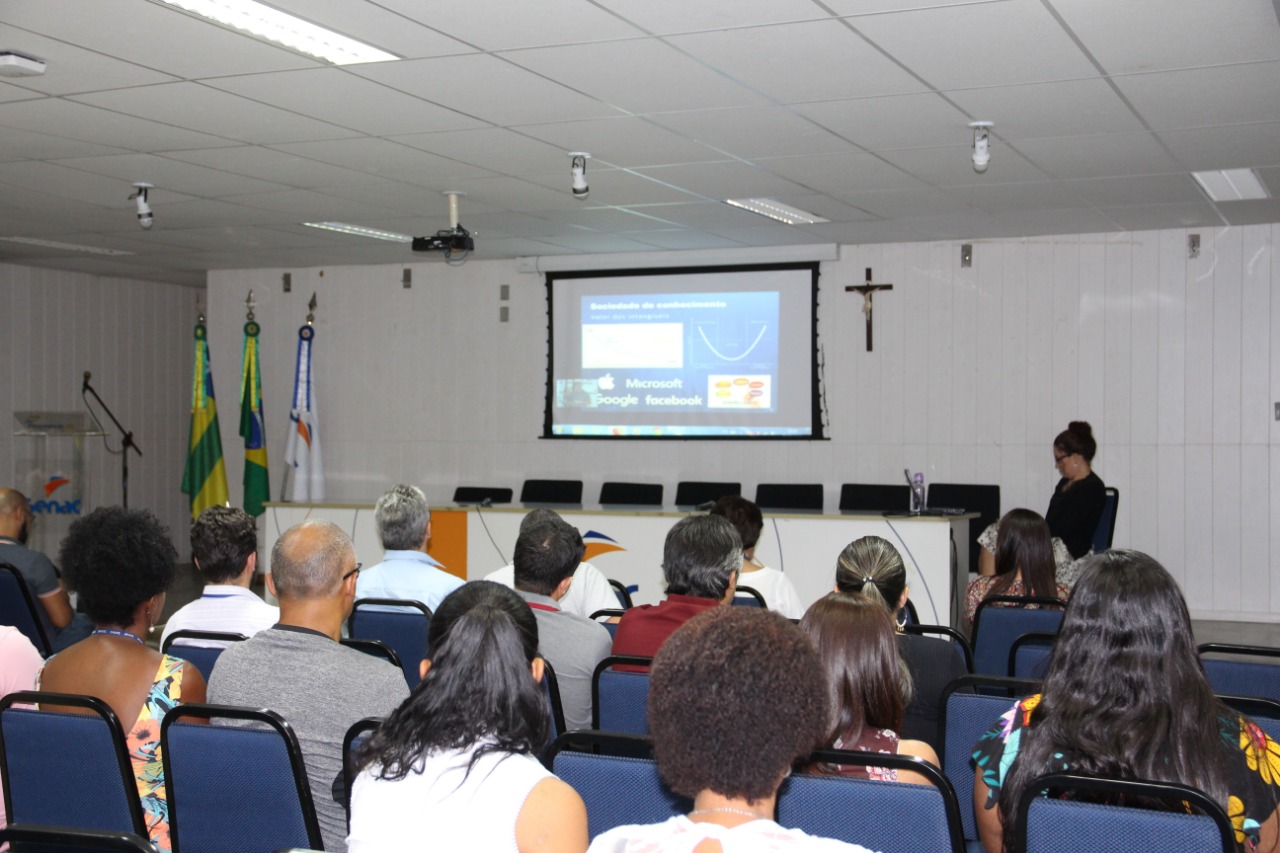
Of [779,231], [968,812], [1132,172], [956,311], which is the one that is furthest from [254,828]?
[956,311]

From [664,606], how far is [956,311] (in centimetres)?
638

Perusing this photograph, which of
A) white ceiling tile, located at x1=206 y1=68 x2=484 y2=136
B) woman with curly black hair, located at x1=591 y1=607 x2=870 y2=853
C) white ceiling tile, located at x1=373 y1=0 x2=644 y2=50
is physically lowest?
woman with curly black hair, located at x1=591 y1=607 x2=870 y2=853

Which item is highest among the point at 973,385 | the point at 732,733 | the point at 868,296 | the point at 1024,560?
the point at 868,296

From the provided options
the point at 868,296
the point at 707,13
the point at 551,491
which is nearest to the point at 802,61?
the point at 707,13

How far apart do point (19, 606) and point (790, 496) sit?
19.4 feet

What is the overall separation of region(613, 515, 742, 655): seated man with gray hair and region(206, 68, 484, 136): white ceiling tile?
256 cm

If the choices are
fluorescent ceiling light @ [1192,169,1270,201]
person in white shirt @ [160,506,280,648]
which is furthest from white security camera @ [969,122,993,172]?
person in white shirt @ [160,506,280,648]

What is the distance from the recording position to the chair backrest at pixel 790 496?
9.11 metres

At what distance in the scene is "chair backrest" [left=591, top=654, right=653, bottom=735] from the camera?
2967 mm

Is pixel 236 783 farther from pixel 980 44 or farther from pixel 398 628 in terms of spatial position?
pixel 980 44

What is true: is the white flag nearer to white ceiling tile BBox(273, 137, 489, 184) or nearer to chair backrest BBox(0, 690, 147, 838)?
white ceiling tile BBox(273, 137, 489, 184)

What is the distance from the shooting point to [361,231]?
29.4 ft

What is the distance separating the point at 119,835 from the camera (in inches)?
63.0

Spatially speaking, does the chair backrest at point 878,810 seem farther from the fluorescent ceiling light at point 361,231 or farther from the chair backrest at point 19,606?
the fluorescent ceiling light at point 361,231
